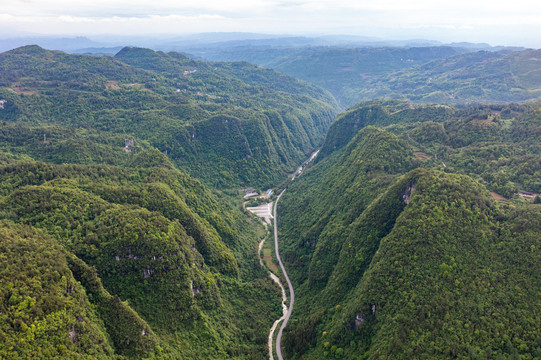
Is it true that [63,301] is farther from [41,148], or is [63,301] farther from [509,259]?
[41,148]

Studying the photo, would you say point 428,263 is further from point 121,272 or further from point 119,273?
point 119,273

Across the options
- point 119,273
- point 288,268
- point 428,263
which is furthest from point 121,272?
point 428,263

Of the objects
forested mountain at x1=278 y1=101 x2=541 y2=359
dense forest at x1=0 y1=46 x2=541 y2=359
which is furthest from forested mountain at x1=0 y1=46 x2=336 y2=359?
forested mountain at x1=278 y1=101 x2=541 y2=359

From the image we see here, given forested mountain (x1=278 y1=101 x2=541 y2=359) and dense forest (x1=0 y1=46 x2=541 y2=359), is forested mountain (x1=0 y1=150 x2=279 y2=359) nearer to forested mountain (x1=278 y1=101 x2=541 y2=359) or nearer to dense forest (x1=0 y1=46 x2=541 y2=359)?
dense forest (x1=0 y1=46 x2=541 y2=359)

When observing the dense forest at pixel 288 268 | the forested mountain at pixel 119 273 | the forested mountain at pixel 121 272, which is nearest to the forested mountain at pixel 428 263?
the dense forest at pixel 288 268

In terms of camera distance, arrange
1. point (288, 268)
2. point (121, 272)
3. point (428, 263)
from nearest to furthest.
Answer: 1. point (428, 263)
2. point (121, 272)
3. point (288, 268)

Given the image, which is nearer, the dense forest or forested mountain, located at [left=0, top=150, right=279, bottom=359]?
forested mountain, located at [left=0, top=150, right=279, bottom=359]

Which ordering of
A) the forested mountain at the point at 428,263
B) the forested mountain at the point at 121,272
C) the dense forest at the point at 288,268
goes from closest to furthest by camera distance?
the forested mountain at the point at 121,272, the dense forest at the point at 288,268, the forested mountain at the point at 428,263

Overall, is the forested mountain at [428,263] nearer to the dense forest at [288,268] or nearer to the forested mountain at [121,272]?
the dense forest at [288,268]
